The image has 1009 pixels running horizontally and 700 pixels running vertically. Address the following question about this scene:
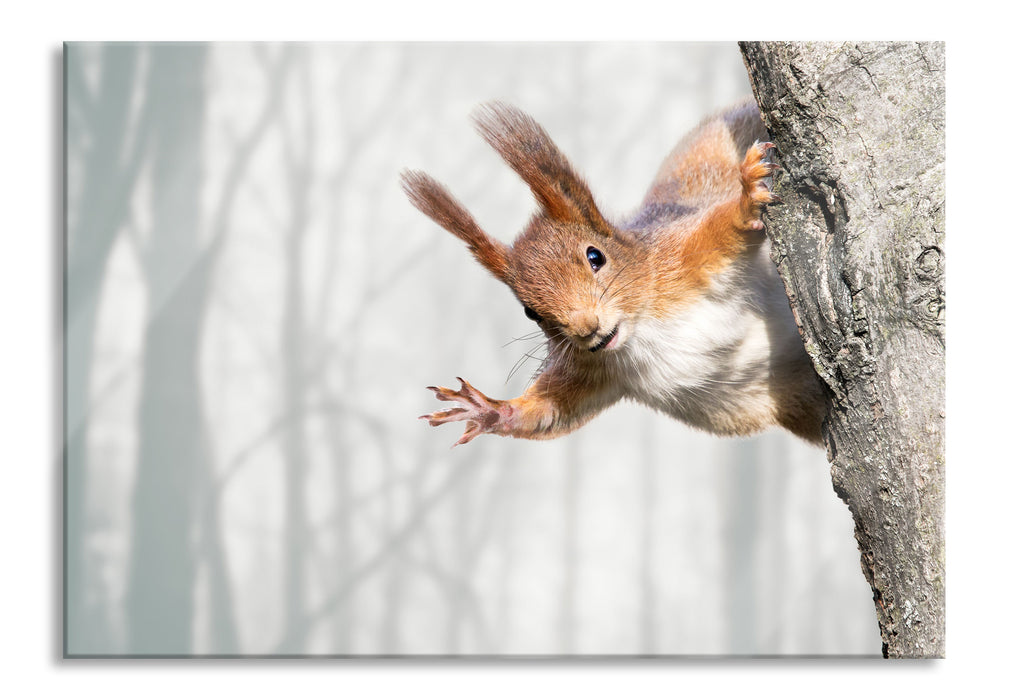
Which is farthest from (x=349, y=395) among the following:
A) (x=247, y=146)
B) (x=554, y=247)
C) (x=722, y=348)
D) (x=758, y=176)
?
(x=758, y=176)

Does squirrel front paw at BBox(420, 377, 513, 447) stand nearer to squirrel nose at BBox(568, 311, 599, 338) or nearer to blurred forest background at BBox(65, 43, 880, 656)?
squirrel nose at BBox(568, 311, 599, 338)

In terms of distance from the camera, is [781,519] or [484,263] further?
[781,519]

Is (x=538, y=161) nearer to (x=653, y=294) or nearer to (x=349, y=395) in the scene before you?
(x=653, y=294)

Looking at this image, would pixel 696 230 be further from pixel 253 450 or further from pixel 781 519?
pixel 253 450

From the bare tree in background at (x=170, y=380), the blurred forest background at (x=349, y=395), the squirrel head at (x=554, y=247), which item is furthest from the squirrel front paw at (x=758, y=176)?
the bare tree in background at (x=170, y=380)
